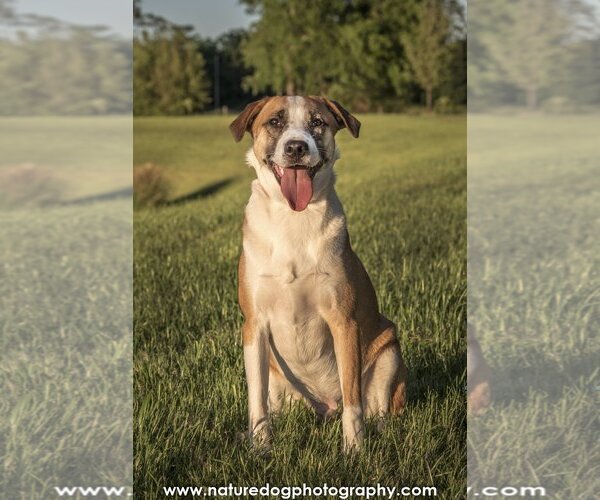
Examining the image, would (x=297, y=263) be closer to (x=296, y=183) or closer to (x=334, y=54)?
(x=296, y=183)

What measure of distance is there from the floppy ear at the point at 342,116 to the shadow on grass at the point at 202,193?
14.3 meters

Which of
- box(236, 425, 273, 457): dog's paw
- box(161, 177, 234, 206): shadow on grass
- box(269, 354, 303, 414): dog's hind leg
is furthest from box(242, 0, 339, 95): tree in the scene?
box(236, 425, 273, 457): dog's paw

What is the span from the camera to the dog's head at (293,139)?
407cm

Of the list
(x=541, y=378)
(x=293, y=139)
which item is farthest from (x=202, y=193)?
(x=541, y=378)

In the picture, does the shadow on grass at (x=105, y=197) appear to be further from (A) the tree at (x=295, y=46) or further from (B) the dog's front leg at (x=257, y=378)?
(A) the tree at (x=295, y=46)

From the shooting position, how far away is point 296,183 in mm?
4195

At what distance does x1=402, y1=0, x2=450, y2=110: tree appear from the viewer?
99.5 ft

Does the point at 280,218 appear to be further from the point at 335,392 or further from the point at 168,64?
the point at 168,64

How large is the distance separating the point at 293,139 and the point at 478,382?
1397 millimetres

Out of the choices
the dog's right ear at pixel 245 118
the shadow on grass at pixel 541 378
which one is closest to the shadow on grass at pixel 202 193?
the dog's right ear at pixel 245 118

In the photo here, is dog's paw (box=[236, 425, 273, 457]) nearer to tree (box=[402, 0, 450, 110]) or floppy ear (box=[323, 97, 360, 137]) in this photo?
floppy ear (box=[323, 97, 360, 137])

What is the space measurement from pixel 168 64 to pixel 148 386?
3086 centimetres

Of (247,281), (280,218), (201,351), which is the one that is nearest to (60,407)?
(247,281)

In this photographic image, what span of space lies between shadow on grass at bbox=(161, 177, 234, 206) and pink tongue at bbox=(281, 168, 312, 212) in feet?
47.3
